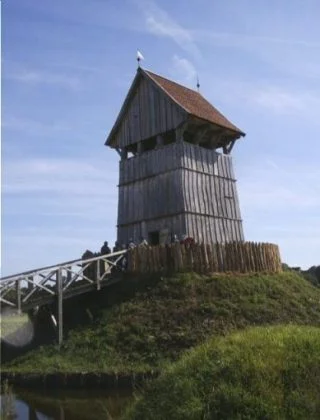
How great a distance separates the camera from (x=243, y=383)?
28.3ft

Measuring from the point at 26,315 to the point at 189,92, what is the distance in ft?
51.4

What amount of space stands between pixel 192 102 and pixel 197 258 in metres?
9.80

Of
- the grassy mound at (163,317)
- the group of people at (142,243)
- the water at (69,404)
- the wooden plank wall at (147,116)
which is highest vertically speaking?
the wooden plank wall at (147,116)

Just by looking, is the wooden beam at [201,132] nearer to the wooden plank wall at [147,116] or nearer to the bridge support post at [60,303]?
the wooden plank wall at [147,116]

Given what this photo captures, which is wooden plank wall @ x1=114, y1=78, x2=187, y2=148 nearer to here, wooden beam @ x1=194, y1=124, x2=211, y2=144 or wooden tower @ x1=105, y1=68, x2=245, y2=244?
wooden tower @ x1=105, y1=68, x2=245, y2=244

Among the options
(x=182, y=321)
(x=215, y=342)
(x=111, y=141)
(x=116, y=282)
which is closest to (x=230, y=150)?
(x=111, y=141)

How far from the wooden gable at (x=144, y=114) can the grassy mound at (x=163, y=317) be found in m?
8.56

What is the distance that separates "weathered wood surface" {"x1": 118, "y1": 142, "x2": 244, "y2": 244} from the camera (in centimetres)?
2552

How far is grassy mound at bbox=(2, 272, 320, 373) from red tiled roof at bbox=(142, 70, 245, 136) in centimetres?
868

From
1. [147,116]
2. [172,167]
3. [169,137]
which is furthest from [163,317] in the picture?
[147,116]

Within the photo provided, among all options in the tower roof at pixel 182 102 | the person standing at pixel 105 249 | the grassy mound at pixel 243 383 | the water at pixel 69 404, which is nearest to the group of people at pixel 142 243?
the person standing at pixel 105 249

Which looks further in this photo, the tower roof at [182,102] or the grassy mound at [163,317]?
the tower roof at [182,102]

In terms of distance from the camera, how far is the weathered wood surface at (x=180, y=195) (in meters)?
25.5

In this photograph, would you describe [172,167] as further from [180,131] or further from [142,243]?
[142,243]
